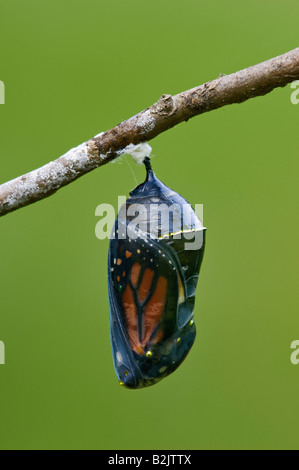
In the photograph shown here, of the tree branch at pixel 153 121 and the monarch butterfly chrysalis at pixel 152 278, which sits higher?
the tree branch at pixel 153 121

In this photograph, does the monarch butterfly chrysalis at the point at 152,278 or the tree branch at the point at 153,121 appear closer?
the tree branch at the point at 153,121

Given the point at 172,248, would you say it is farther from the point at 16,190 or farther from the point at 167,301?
the point at 16,190

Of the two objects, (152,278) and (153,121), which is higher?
(153,121)

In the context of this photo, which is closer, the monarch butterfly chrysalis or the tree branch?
the tree branch

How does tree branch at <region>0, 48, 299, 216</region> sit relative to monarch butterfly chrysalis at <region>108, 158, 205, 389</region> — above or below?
above

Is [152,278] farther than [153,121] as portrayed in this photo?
Yes
